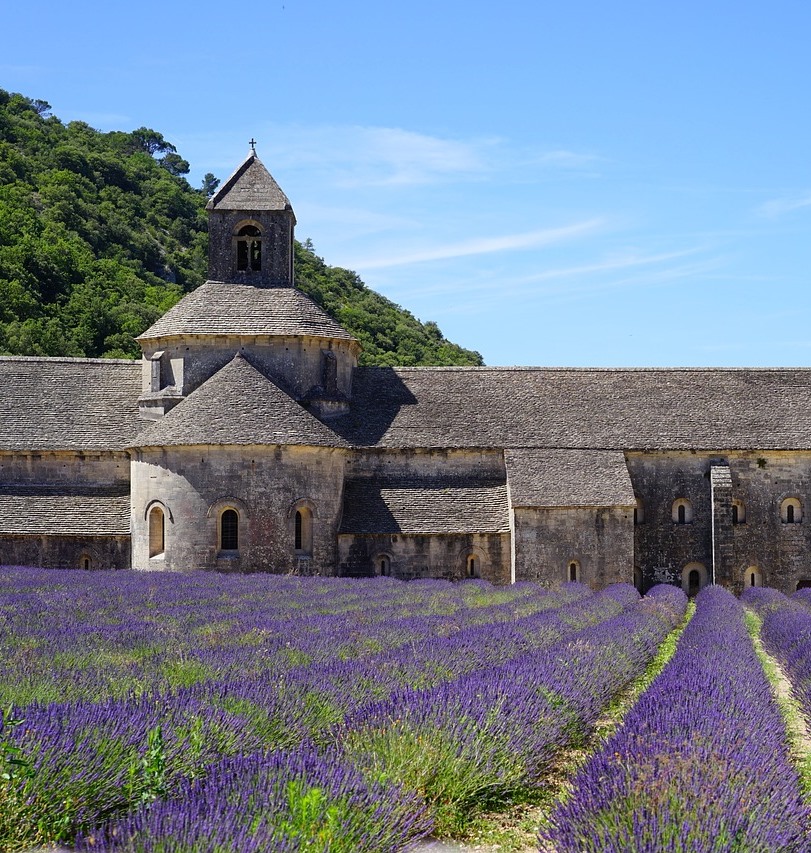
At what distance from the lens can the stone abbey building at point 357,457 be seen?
113 feet

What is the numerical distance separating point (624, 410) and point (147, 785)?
33.8m

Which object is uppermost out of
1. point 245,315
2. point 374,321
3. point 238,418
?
point 374,321

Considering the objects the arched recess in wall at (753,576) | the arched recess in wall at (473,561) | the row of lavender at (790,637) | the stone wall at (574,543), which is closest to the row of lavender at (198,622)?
the stone wall at (574,543)

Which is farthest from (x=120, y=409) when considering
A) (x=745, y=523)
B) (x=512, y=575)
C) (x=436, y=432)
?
(x=745, y=523)

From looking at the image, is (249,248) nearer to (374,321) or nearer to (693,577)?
(693,577)

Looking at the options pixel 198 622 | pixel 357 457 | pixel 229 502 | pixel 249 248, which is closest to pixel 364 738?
pixel 198 622

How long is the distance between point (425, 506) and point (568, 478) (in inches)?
182

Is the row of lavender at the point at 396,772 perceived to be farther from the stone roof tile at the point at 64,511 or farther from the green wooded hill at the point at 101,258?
the green wooded hill at the point at 101,258

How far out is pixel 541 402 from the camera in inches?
1581

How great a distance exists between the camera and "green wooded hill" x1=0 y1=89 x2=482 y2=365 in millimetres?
63656

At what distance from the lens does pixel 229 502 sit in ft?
112

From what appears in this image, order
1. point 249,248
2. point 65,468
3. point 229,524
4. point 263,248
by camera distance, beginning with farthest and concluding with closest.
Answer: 1. point 249,248
2. point 263,248
3. point 65,468
4. point 229,524

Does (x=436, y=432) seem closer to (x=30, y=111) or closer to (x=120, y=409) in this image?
(x=120, y=409)

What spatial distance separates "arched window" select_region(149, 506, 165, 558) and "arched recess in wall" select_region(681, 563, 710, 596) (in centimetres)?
1697
